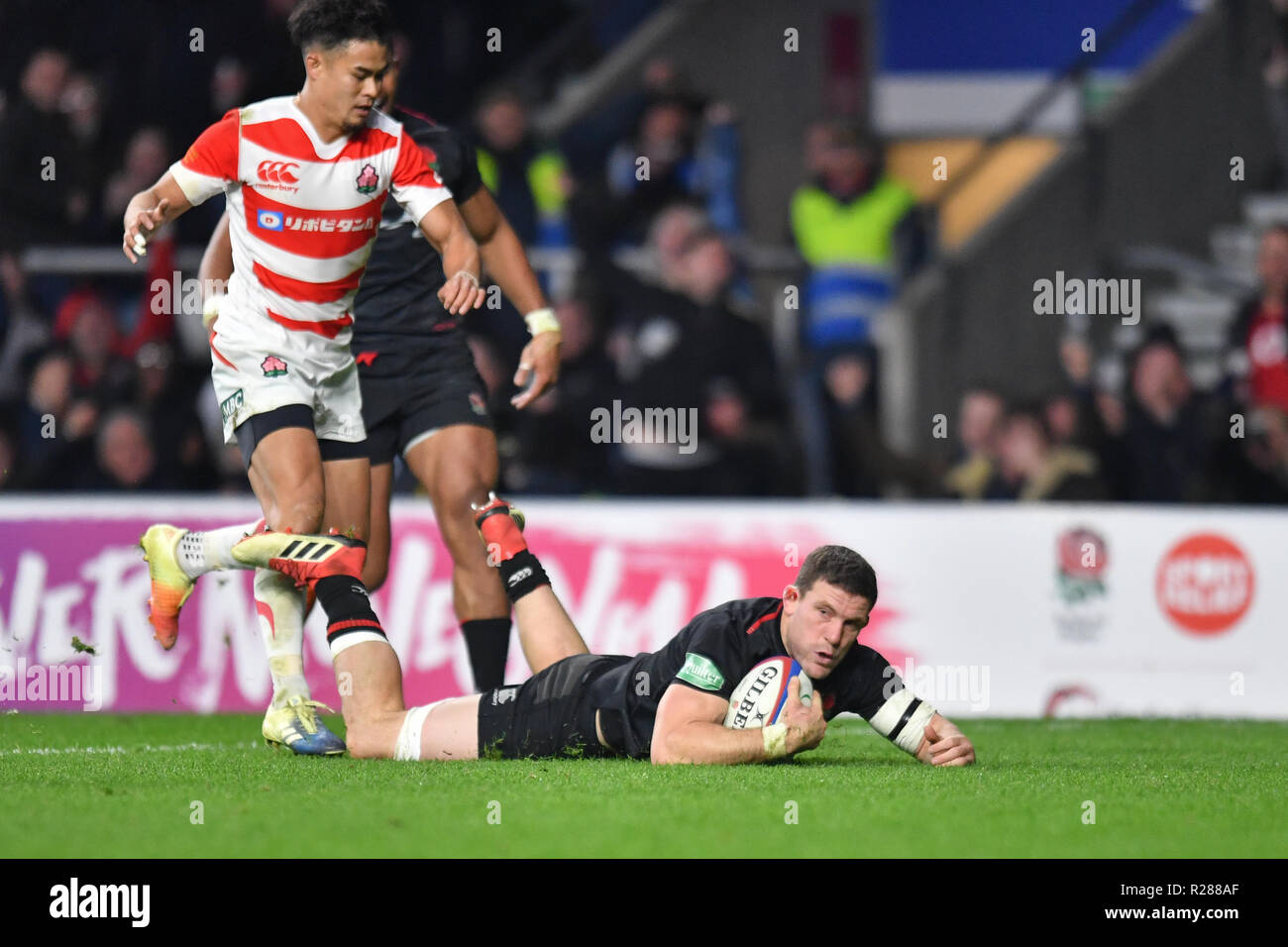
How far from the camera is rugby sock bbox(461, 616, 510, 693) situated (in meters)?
7.16

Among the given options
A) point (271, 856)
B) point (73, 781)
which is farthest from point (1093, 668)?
point (271, 856)

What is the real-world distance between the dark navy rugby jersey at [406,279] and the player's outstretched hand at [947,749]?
2.54 metres

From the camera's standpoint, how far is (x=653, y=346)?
464 inches

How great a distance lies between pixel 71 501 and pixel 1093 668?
5580 mm

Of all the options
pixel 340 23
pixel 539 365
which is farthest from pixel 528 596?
pixel 340 23

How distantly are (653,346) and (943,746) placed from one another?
609 centimetres

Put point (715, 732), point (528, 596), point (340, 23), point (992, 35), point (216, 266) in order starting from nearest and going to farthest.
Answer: point (715, 732) < point (340, 23) < point (528, 596) < point (216, 266) < point (992, 35)

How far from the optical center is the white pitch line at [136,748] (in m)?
6.88

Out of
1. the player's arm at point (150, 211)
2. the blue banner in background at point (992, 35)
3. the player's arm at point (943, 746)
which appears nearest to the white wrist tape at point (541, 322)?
the player's arm at point (150, 211)

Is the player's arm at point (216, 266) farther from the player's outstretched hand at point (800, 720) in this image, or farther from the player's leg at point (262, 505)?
the player's outstretched hand at point (800, 720)

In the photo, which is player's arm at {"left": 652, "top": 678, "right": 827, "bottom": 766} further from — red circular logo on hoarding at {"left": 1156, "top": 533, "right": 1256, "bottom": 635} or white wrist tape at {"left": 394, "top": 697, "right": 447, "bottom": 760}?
red circular logo on hoarding at {"left": 1156, "top": 533, "right": 1256, "bottom": 635}

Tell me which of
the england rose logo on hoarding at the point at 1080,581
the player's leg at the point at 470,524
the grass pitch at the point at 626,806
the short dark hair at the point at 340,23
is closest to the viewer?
the grass pitch at the point at 626,806

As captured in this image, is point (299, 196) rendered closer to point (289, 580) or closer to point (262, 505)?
point (262, 505)

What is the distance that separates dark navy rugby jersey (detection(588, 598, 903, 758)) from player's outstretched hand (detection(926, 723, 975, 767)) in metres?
0.21
